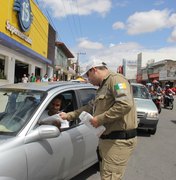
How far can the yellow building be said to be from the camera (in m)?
18.0

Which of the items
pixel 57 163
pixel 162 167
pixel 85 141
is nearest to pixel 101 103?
pixel 57 163

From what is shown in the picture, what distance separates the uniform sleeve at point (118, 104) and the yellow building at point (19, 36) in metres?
13.5

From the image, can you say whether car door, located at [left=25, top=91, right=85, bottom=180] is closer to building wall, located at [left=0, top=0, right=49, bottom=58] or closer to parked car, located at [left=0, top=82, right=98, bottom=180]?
parked car, located at [left=0, top=82, right=98, bottom=180]

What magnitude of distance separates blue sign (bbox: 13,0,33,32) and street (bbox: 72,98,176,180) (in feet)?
39.3

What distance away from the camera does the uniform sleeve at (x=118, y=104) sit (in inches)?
134

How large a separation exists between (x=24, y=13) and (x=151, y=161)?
15.9 m

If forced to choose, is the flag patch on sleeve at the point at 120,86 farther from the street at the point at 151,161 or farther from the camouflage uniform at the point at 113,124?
the street at the point at 151,161

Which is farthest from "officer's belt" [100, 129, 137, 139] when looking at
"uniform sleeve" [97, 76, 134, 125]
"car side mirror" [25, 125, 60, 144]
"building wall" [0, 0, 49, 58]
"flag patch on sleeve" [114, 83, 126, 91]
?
"building wall" [0, 0, 49, 58]

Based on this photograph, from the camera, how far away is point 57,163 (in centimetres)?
405

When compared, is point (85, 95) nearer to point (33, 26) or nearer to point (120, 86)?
point (120, 86)

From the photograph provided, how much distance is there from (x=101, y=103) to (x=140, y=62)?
9459 cm

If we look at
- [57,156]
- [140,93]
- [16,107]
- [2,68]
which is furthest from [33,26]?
[57,156]

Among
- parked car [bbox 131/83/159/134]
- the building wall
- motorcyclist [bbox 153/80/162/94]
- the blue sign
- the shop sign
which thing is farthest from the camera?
motorcyclist [bbox 153/80/162/94]

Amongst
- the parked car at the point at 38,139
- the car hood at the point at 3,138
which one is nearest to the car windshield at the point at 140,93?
the parked car at the point at 38,139
